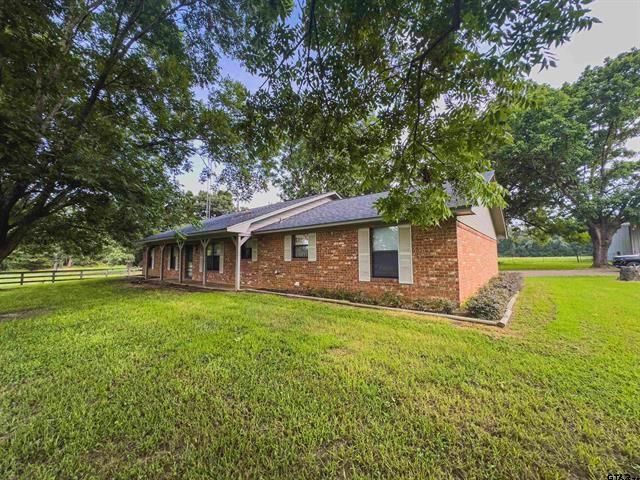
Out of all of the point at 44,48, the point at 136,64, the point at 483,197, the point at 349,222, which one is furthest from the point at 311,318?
the point at 136,64

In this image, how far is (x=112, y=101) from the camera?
741 centimetres

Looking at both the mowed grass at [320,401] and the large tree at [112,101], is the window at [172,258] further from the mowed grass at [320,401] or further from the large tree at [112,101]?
the mowed grass at [320,401]

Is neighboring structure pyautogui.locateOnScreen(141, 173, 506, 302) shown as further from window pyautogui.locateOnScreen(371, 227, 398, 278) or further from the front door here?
the front door

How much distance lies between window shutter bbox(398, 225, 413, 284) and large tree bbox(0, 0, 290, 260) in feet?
15.6

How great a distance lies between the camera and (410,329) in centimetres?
498

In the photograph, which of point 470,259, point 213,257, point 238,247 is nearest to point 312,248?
point 238,247

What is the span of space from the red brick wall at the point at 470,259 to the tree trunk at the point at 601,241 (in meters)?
17.8

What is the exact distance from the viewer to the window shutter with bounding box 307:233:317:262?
30.6 feet

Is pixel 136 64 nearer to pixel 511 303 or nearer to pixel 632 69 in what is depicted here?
pixel 511 303

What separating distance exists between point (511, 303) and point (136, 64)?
12.4 metres

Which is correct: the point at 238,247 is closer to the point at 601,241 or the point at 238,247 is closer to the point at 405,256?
the point at 405,256

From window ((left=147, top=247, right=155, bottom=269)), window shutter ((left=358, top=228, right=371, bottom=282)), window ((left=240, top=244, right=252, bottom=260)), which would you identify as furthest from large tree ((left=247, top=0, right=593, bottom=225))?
window ((left=147, top=247, right=155, bottom=269))

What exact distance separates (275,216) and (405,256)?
634cm

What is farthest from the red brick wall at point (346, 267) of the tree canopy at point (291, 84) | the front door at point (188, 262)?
the front door at point (188, 262)
